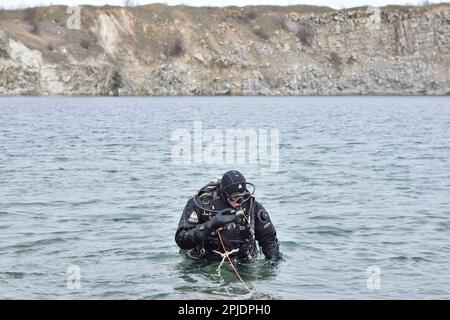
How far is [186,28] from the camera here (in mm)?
102000

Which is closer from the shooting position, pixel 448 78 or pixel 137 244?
pixel 137 244

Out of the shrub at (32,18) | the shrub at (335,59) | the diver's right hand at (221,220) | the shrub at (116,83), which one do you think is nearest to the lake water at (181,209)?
the diver's right hand at (221,220)

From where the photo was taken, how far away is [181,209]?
740 inches

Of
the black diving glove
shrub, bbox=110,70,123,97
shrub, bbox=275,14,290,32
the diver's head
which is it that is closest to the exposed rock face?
shrub, bbox=275,14,290,32

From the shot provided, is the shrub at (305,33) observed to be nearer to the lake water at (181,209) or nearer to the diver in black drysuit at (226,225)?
the lake water at (181,209)

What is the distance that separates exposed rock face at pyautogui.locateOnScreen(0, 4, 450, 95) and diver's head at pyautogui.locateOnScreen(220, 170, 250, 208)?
249 ft

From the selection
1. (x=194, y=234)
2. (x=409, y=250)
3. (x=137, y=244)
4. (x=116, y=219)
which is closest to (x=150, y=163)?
(x=116, y=219)

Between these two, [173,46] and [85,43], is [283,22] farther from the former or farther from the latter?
[85,43]

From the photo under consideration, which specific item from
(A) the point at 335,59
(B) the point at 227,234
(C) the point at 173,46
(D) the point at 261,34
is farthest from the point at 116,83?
(B) the point at 227,234

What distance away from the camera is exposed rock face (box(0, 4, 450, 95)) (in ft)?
288

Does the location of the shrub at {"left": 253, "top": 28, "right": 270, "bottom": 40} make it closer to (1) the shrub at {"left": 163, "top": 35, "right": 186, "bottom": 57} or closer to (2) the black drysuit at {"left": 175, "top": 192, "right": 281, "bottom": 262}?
(1) the shrub at {"left": 163, "top": 35, "right": 186, "bottom": 57}

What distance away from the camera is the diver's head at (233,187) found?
11016 mm
